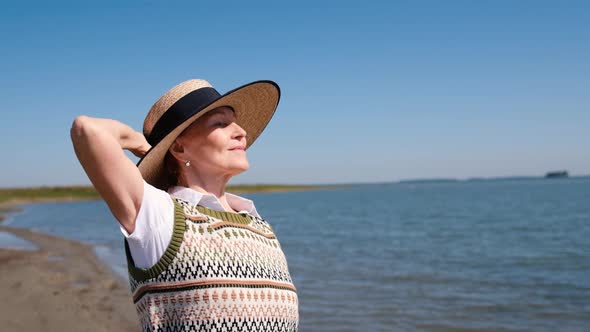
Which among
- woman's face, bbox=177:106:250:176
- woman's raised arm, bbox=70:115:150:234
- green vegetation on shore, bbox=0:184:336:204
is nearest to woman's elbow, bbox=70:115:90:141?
woman's raised arm, bbox=70:115:150:234

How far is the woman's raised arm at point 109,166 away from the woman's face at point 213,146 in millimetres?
366

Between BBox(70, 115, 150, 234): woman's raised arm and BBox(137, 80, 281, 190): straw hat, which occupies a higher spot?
BBox(137, 80, 281, 190): straw hat

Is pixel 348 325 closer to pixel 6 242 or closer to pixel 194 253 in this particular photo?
pixel 194 253

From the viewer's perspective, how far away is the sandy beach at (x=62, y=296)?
6391 mm

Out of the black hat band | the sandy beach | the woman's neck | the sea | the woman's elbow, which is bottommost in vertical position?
the sandy beach

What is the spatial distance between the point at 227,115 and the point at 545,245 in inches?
659

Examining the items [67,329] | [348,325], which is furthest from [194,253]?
[348,325]

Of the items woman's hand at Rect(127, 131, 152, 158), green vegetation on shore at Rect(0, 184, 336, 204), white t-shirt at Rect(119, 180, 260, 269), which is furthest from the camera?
green vegetation on shore at Rect(0, 184, 336, 204)

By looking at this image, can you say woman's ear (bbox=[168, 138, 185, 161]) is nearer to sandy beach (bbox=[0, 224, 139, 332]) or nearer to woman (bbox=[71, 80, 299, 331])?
woman (bbox=[71, 80, 299, 331])

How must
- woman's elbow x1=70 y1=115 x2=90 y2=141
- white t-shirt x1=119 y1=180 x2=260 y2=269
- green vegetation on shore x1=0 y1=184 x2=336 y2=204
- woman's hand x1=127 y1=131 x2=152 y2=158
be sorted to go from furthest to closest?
green vegetation on shore x1=0 y1=184 x2=336 y2=204, woman's hand x1=127 y1=131 x2=152 y2=158, white t-shirt x1=119 y1=180 x2=260 y2=269, woman's elbow x1=70 y1=115 x2=90 y2=141

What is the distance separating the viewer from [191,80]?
220cm

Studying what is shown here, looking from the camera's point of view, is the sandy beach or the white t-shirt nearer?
the white t-shirt

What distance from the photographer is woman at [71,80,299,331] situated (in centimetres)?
176

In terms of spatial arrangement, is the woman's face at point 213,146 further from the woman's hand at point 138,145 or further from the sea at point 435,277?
the sea at point 435,277
